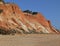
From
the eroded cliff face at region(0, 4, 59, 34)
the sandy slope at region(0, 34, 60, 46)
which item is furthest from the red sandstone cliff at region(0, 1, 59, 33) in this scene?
the sandy slope at region(0, 34, 60, 46)

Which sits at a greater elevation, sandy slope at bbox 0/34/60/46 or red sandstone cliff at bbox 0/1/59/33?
red sandstone cliff at bbox 0/1/59/33

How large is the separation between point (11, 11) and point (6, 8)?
2747 millimetres

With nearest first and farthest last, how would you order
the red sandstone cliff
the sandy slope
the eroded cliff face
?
the sandy slope → the eroded cliff face → the red sandstone cliff

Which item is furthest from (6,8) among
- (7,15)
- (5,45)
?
(5,45)

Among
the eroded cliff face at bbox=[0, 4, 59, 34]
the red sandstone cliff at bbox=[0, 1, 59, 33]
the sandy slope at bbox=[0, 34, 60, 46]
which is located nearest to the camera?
the sandy slope at bbox=[0, 34, 60, 46]

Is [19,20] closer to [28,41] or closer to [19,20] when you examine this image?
[19,20]

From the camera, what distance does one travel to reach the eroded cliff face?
6656cm

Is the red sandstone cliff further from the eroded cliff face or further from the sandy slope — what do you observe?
the sandy slope

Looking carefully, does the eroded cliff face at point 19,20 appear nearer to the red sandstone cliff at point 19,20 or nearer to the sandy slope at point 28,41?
the red sandstone cliff at point 19,20

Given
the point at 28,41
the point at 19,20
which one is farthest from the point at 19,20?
the point at 28,41

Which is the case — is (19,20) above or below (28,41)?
above

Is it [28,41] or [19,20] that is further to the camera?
[19,20]

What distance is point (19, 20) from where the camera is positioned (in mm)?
75625

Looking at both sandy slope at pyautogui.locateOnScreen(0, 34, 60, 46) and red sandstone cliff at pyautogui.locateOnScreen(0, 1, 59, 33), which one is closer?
sandy slope at pyautogui.locateOnScreen(0, 34, 60, 46)
